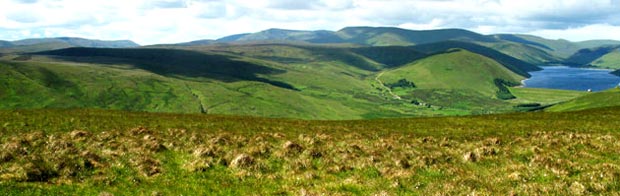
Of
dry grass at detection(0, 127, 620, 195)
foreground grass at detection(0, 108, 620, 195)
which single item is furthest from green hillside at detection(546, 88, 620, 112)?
dry grass at detection(0, 127, 620, 195)

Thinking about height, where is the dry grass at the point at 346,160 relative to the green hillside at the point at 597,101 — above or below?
above

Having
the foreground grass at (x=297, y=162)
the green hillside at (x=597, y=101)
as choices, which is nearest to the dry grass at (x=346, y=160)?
the foreground grass at (x=297, y=162)

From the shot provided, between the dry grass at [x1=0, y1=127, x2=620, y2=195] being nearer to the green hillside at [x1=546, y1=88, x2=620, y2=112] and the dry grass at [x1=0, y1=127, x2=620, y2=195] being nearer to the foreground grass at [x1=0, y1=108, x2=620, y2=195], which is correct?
the foreground grass at [x1=0, y1=108, x2=620, y2=195]

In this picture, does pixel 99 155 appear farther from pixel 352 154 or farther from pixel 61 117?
pixel 61 117

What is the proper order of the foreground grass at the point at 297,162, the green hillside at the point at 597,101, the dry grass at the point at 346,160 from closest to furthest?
1. the foreground grass at the point at 297,162
2. the dry grass at the point at 346,160
3. the green hillside at the point at 597,101

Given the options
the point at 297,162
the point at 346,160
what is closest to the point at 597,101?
the point at 346,160

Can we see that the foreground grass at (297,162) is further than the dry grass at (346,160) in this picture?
No

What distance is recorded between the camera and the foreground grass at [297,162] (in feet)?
69.7

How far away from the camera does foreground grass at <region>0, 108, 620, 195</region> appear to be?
21.2 metres

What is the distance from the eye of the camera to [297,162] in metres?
26.8

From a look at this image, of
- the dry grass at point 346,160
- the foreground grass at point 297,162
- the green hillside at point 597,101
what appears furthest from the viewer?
the green hillside at point 597,101

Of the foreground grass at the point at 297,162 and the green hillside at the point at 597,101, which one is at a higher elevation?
the foreground grass at the point at 297,162

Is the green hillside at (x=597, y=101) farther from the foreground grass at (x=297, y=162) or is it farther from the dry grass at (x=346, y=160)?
the dry grass at (x=346, y=160)

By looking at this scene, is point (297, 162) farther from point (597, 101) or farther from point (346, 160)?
point (597, 101)
